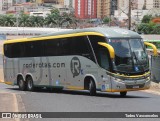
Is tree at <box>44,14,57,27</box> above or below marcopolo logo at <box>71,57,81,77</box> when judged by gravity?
below

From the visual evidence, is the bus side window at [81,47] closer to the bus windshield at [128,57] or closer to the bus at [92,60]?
the bus at [92,60]

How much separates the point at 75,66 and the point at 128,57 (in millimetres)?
3655

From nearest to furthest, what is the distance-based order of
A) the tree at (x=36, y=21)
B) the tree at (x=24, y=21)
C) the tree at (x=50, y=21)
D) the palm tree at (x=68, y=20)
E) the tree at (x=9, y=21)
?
the palm tree at (x=68, y=20)
the tree at (x=24, y=21)
the tree at (x=50, y=21)
the tree at (x=36, y=21)
the tree at (x=9, y=21)

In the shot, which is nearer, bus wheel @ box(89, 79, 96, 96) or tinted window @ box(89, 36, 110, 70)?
tinted window @ box(89, 36, 110, 70)

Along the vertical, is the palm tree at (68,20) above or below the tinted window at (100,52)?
A: below

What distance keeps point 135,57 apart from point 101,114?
27.3 ft

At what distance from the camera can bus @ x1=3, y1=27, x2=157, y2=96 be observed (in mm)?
22891

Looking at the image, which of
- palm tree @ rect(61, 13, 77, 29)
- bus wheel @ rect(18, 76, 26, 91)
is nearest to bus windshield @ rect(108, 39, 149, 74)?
bus wheel @ rect(18, 76, 26, 91)

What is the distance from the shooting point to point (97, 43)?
23.5 meters

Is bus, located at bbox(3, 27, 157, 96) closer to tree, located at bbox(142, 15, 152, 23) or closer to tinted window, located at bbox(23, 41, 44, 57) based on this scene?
tinted window, located at bbox(23, 41, 44, 57)

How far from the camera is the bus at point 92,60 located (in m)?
22.9

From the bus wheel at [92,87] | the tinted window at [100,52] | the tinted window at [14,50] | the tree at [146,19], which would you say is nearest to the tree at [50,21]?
the tree at [146,19]

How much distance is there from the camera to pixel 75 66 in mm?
25609

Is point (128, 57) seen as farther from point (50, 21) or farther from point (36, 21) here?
point (36, 21)
